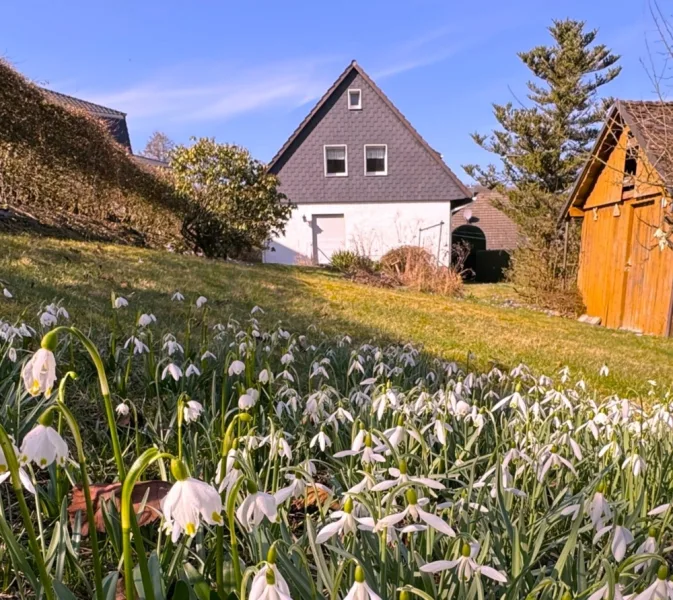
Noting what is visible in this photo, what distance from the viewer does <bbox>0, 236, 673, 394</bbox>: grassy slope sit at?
5.30 m

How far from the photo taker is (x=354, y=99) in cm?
2144

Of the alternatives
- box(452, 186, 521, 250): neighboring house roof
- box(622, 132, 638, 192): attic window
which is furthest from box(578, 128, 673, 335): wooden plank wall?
box(452, 186, 521, 250): neighboring house roof

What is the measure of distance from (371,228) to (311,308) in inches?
574

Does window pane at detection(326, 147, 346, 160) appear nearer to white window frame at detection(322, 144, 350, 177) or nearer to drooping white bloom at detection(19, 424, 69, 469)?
white window frame at detection(322, 144, 350, 177)

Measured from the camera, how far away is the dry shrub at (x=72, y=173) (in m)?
9.01

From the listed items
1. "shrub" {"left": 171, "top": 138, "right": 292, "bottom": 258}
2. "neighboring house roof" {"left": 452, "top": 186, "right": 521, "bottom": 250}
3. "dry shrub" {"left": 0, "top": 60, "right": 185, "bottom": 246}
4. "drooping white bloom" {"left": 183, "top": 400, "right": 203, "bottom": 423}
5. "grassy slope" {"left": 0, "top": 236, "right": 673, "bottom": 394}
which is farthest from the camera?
"neighboring house roof" {"left": 452, "top": 186, "right": 521, "bottom": 250}

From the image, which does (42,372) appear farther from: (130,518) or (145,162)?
(145,162)

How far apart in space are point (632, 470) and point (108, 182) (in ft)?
37.6

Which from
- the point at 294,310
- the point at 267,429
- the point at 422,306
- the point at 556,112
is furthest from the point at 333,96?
the point at 267,429

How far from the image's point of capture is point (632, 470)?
1863 millimetres

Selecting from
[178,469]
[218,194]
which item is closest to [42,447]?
[178,469]

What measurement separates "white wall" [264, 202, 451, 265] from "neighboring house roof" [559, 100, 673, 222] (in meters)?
7.67

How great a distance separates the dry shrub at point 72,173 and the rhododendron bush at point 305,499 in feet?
24.7

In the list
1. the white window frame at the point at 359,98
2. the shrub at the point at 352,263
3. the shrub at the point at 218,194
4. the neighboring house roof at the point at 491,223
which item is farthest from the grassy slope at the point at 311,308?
the neighboring house roof at the point at 491,223
